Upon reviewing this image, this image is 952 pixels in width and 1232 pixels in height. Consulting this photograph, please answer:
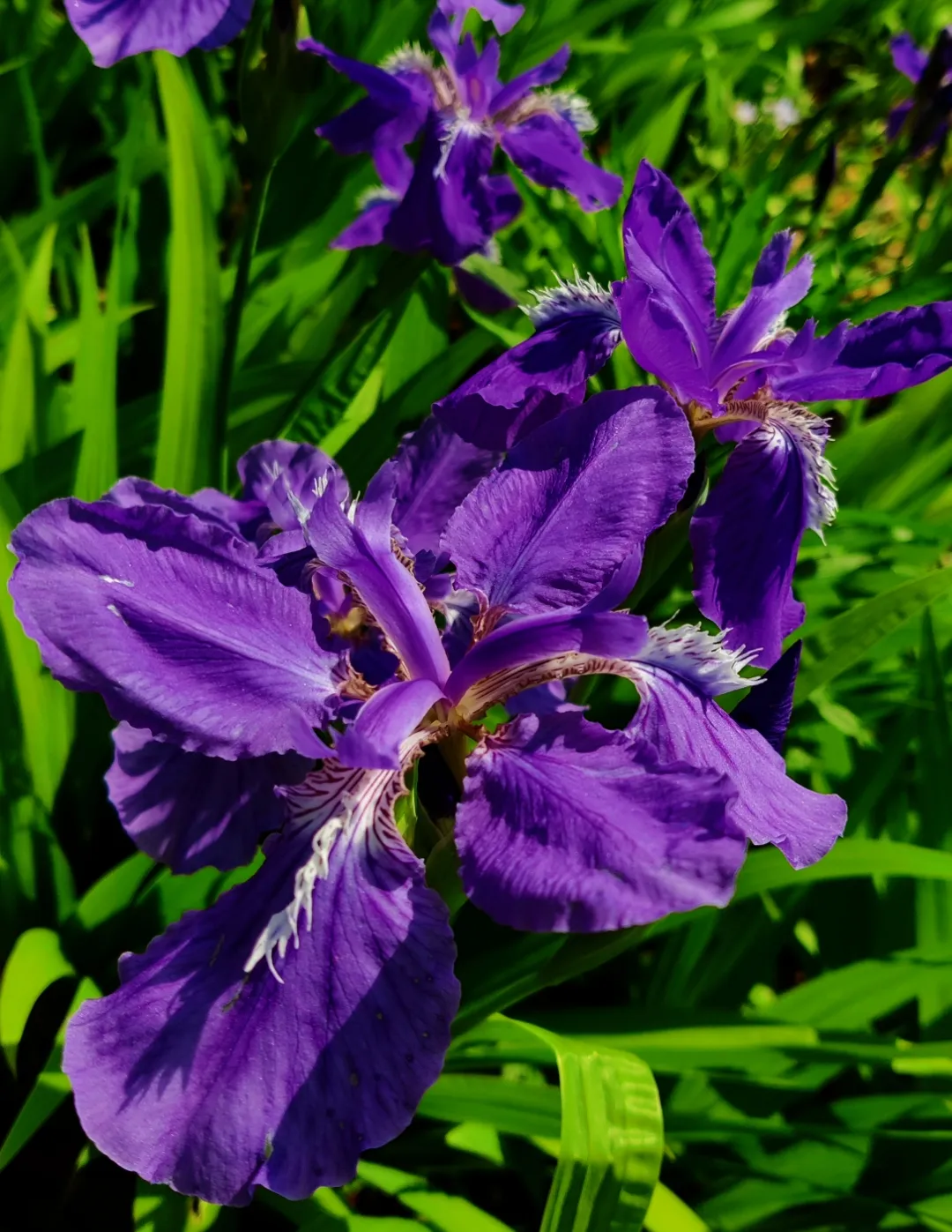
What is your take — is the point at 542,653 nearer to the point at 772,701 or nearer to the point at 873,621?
the point at 772,701

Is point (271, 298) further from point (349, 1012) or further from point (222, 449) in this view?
point (349, 1012)

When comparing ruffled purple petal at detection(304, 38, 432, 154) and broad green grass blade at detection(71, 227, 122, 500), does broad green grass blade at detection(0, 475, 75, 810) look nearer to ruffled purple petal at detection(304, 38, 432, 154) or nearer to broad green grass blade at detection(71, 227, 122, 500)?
broad green grass blade at detection(71, 227, 122, 500)

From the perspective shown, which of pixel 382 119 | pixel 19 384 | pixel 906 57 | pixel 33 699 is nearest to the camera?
A: pixel 33 699

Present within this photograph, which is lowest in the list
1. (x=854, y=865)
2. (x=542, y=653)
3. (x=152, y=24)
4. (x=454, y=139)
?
(x=854, y=865)

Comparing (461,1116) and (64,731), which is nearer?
(461,1116)

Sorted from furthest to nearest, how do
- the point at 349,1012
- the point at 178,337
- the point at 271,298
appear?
the point at 271,298
the point at 178,337
the point at 349,1012

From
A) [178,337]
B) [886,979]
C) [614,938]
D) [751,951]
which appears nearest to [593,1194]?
[614,938]

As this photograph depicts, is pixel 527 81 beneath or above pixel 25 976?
above

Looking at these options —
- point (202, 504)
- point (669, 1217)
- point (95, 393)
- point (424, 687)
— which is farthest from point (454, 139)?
point (669, 1217)
